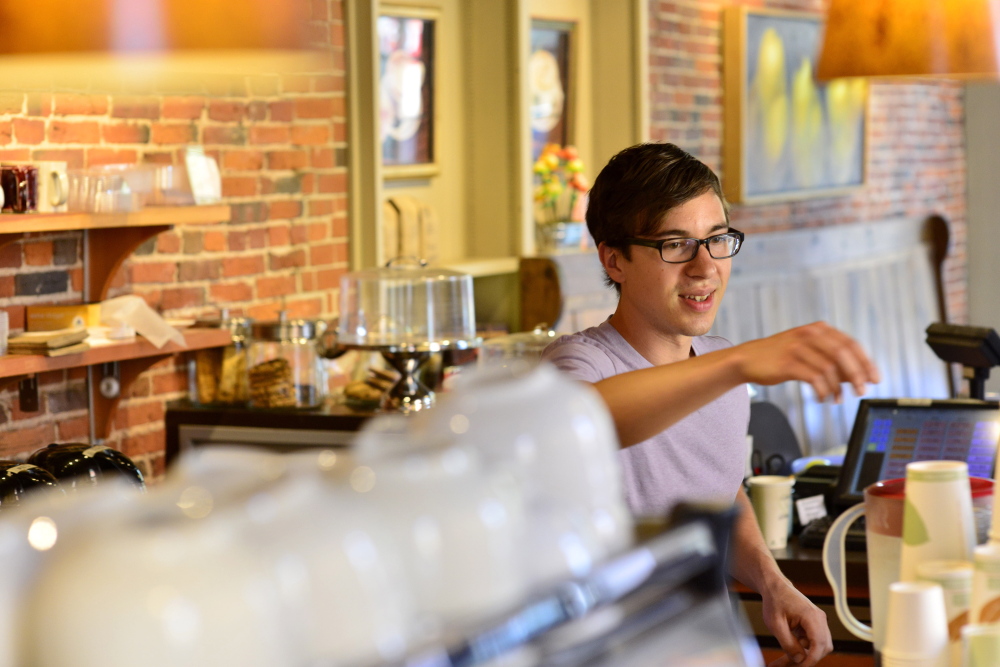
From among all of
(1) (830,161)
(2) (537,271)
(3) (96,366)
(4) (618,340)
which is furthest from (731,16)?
(4) (618,340)

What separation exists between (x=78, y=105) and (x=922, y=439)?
7.60ft

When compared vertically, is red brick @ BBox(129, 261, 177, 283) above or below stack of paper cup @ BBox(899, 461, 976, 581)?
above

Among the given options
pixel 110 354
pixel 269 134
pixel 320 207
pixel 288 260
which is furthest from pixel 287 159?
pixel 110 354

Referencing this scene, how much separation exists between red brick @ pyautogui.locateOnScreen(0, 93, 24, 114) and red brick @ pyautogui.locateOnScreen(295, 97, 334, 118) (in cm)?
109

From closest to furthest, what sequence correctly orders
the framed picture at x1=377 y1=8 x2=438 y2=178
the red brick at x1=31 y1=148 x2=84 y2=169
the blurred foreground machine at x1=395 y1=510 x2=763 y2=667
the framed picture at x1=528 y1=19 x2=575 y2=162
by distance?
the blurred foreground machine at x1=395 y1=510 x2=763 y2=667 → the red brick at x1=31 y1=148 x2=84 y2=169 → the framed picture at x1=377 y1=8 x2=438 y2=178 → the framed picture at x1=528 y1=19 x2=575 y2=162

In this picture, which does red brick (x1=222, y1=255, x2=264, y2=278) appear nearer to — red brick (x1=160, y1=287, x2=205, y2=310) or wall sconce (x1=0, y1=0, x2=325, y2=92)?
red brick (x1=160, y1=287, x2=205, y2=310)

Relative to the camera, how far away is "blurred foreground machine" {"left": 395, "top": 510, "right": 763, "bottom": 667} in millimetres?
820

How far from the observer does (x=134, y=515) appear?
75 centimetres

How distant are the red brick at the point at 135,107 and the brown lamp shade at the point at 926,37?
6.36ft

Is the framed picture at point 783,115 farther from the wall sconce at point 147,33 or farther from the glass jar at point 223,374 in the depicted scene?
the wall sconce at point 147,33

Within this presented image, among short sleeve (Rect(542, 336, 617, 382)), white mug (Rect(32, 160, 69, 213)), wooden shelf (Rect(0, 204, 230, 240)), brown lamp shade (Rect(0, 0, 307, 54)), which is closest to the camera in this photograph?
brown lamp shade (Rect(0, 0, 307, 54))

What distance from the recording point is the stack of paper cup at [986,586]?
4.67 ft

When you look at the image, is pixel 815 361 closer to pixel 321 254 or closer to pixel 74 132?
pixel 74 132

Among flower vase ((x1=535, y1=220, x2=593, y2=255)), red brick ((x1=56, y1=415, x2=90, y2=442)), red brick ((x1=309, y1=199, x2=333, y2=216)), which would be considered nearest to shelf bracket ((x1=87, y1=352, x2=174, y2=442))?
red brick ((x1=56, y1=415, x2=90, y2=442))
